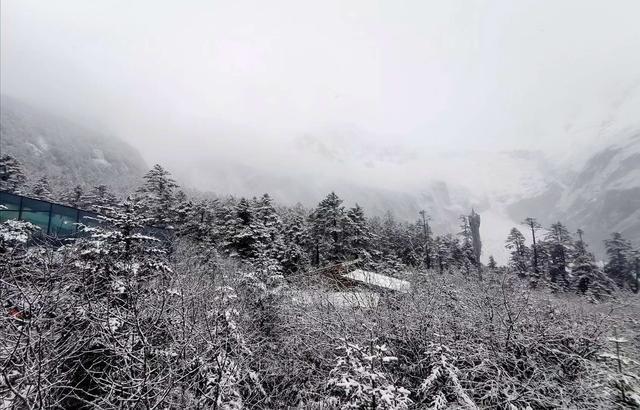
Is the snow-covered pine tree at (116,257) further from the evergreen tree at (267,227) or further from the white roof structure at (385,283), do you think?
the evergreen tree at (267,227)

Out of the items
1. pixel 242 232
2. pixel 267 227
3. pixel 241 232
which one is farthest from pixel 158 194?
pixel 267 227

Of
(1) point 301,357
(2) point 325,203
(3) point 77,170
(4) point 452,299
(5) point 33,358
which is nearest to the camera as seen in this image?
(5) point 33,358

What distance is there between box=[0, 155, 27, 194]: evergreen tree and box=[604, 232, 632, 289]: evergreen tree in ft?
267

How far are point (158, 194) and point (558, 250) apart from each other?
2156 inches

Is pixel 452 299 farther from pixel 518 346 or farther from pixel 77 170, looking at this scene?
pixel 77 170

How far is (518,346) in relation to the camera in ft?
27.0

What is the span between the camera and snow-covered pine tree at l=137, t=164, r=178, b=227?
37812 mm

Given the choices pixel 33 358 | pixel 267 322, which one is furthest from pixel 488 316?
pixel 33 358

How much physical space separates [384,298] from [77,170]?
196833mm

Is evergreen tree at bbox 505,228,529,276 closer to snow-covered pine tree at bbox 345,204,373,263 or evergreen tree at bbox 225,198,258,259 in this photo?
snow-covered pine tree at bbox 345,204,373,263

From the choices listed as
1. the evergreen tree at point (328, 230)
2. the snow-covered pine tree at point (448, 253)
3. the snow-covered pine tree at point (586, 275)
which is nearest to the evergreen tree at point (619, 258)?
the snow-covered pine tree at point (586, 275)

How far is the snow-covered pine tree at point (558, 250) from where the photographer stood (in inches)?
1841

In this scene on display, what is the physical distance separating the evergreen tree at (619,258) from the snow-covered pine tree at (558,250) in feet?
23.1

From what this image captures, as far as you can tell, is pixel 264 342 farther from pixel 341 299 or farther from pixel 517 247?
pixel 517 247
